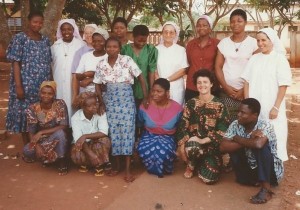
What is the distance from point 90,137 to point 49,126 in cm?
65

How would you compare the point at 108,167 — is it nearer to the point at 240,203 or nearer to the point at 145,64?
the point at 145,64

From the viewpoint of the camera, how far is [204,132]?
4.86 metres

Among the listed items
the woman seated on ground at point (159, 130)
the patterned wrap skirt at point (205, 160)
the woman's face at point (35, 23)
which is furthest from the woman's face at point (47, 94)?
the patterned wrap skirt at point (205, 160)

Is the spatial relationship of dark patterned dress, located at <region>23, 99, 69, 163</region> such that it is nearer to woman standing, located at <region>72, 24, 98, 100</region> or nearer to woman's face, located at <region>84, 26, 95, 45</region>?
woman standing, located at <region>72, 24, 98, 100</region>

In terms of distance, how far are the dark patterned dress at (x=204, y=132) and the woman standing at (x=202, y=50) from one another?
1.76 feet

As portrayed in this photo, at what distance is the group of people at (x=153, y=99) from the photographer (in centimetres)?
460

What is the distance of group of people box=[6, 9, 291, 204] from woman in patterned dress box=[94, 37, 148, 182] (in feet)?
0.04

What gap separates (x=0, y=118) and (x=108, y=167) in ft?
13.7

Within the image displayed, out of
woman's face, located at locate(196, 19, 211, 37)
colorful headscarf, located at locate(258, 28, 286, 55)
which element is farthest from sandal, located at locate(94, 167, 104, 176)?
colorful headscarf, located at locate(258, 28, 286, 55)

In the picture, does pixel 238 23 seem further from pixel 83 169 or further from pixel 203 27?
pixel 83 169

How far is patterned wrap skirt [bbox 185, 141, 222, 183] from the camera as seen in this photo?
15.3 feet

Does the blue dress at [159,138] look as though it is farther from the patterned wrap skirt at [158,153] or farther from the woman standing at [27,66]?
the woman standing at [27,66]

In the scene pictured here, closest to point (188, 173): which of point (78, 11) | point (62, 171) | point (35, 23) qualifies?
point (62, 171)

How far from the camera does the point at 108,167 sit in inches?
201
